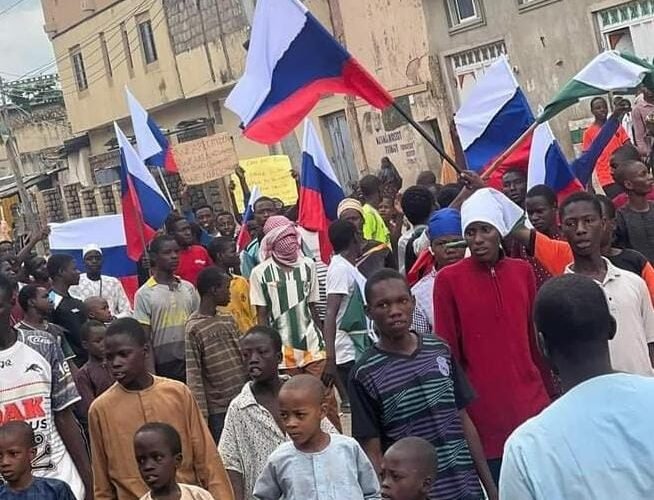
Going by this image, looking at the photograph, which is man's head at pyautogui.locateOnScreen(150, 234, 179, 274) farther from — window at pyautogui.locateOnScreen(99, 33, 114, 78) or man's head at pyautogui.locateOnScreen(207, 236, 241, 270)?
window at pyautogui.locateOnScreen(99, 33, 114, 78)

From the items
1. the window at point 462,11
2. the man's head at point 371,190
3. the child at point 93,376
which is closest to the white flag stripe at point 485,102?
the man's head at point 371,190

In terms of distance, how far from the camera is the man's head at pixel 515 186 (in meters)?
8.59

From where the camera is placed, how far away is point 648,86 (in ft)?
29.2

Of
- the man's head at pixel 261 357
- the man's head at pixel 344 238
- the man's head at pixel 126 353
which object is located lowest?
the man's head at pixel 261 357

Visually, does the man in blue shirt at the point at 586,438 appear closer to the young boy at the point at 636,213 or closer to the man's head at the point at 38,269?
the young boy at the point at 636,213

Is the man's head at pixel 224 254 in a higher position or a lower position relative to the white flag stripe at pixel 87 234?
lower

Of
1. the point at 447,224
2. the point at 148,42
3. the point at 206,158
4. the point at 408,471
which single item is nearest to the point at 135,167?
the point at 447,224

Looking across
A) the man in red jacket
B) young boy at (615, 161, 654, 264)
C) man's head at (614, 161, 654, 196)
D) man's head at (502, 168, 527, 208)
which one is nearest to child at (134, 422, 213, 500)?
the man in red jacket

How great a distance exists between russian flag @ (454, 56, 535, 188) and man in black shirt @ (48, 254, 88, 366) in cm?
303

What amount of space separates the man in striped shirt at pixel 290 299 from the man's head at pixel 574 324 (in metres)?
4.78

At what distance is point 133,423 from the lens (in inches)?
212

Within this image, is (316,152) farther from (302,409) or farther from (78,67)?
(78,67)

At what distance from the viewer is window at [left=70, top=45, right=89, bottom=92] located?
1577 inches

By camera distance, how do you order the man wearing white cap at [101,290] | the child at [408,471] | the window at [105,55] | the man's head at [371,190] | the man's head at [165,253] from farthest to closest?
the window at [105,55], the man's head at [371,190], the man wearing white cap at [101,290], the man's head at [165,253], the child at [408,471]
